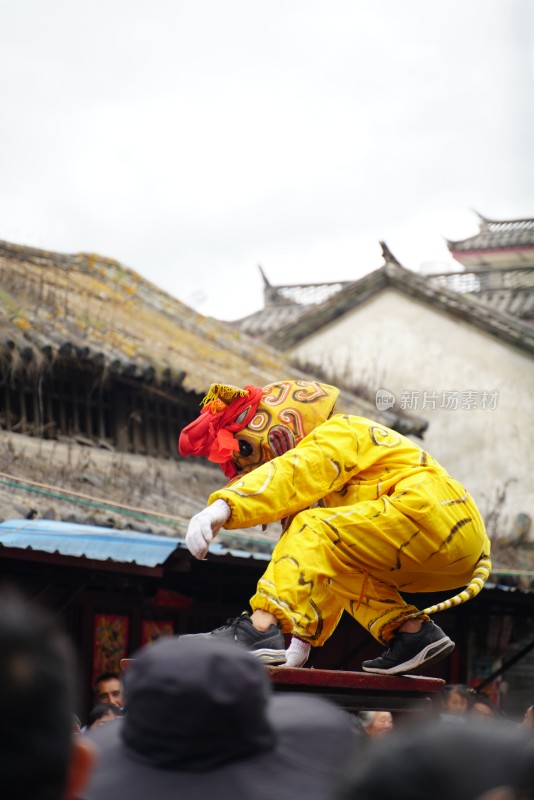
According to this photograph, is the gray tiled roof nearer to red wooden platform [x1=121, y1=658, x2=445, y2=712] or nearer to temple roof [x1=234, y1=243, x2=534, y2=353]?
temple roof [x1=234, y1=243, x2=534, y2=353]

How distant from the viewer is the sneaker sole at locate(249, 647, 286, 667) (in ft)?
15.2

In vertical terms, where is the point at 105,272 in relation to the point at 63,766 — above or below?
above

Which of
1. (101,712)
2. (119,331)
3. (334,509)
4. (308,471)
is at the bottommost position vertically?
(101,712)

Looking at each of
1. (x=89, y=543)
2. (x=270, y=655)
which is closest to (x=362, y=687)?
(x=270, y=655)

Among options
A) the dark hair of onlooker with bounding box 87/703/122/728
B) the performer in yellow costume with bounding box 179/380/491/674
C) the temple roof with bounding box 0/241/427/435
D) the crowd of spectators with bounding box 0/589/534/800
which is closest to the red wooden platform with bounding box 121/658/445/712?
the performer in yellow costume with bounding box 179/380/491/674

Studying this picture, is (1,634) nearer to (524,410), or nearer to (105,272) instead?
(105,272)

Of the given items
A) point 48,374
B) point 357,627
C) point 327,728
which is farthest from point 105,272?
point 327,728

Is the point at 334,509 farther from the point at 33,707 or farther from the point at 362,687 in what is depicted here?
the point at 33,707

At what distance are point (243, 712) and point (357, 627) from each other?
9.57 m

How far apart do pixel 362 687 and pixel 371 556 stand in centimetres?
49

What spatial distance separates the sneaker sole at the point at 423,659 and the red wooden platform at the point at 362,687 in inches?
1.3

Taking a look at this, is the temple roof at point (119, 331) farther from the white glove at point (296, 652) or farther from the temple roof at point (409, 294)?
the white glove at point (296, 652)

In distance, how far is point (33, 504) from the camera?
9.34 metres

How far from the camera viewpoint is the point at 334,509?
4.93 metres
